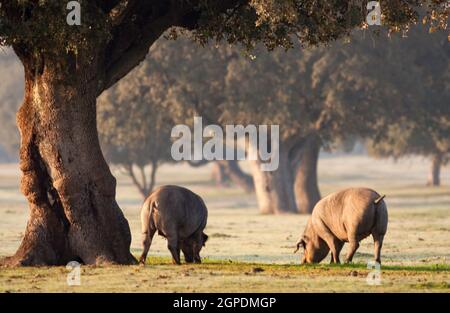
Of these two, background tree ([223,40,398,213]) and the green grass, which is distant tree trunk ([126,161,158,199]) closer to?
background tree ([223,40,398,213])

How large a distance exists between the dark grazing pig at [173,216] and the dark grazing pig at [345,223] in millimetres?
3182

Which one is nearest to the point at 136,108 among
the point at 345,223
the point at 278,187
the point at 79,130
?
the point at 278,187

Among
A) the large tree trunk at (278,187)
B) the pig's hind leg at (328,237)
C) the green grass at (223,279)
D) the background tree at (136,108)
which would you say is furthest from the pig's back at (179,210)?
the large tree trunk at (278,187)

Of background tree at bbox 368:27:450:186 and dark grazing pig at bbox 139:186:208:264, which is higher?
background tree at bbox 368:27:450:186

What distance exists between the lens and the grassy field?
71.9 ft

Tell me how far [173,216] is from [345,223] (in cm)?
420

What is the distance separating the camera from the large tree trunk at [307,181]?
74.9m

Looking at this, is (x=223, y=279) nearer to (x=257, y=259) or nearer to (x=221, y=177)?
(x=257, y=259)

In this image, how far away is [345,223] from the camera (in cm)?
2834

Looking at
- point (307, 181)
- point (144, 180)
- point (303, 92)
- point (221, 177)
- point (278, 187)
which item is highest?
point (303, 92)

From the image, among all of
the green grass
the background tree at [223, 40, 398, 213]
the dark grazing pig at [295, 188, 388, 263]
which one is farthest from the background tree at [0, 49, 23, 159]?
the green grass

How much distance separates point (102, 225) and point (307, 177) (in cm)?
4922

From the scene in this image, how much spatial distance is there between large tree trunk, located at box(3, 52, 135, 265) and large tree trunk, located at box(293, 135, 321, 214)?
47.5m
